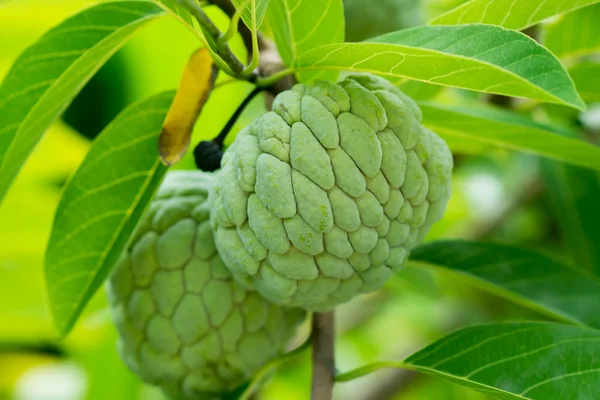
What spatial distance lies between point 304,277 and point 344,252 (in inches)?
3.0

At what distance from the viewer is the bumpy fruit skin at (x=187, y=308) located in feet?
4.49

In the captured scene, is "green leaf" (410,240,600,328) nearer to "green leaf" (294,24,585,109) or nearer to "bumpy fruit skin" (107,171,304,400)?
"bumpy fruit skin" (107,171,304,400)

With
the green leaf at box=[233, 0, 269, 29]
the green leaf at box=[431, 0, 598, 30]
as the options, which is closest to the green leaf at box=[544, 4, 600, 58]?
the green leaf at box=[431, 0, 598, 30]

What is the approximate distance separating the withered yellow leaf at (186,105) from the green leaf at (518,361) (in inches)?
21.0

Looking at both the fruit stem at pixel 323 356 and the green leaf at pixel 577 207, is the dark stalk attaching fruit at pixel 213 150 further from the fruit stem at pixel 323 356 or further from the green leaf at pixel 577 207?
the green leaf at pixel 577 207

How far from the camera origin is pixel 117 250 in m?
1.36

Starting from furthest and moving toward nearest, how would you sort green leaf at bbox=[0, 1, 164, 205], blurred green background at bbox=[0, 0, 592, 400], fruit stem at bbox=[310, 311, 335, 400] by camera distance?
blurred green background at bbox=[0, 0, 592, 400] < fruit stem at bbox=[310, 311, 335, 400] < green leaf at bbox=[0, 1, 164, 205]

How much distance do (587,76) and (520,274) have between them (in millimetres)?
474

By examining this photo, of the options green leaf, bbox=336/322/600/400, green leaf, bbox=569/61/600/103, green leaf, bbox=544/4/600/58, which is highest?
green leaf, bbox=544/4/600/58

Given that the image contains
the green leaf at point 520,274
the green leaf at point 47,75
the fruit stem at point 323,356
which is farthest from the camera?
the green leaf at point 520,274

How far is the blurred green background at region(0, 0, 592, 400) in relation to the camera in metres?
2.26

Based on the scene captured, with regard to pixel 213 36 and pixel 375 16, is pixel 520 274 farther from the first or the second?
pixel 213 36

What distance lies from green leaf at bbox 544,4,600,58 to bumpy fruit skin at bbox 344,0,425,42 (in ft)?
1.16

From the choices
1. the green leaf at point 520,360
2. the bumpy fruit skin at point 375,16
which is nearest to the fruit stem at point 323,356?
the green leaf at point 520,360
